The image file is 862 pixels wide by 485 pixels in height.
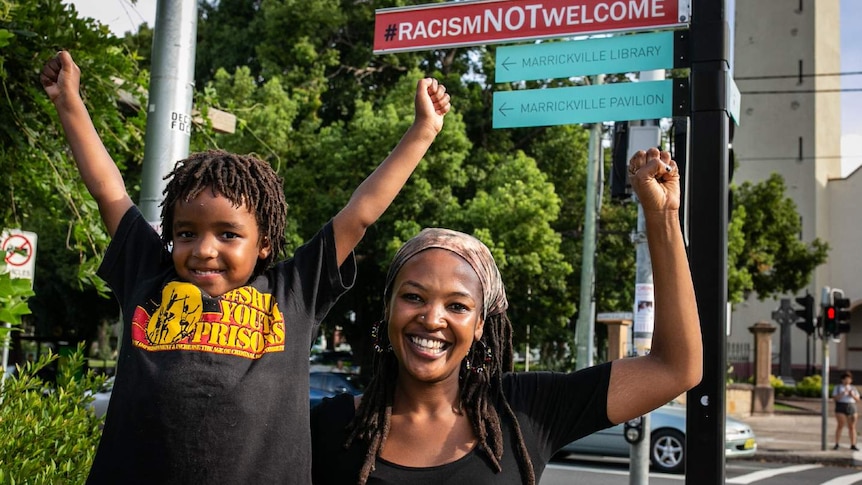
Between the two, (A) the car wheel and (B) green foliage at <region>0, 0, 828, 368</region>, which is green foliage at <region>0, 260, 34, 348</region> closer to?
(B) green foliage at <region>0, 0, 828, 368</region>

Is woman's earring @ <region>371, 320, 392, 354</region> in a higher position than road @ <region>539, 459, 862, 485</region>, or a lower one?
higher

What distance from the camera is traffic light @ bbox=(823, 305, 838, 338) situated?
17188mm

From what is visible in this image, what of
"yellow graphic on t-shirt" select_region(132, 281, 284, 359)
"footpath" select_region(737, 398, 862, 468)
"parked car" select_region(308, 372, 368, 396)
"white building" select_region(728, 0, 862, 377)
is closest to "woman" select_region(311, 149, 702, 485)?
"yellow graphic on t-shirt" select_region(132, 281, 284, 359)

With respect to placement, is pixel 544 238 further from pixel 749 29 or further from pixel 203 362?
pixel 749 29

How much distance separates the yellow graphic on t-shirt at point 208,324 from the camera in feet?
6.54

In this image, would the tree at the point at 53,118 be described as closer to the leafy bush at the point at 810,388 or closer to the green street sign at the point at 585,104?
the green street sign at the point at 585,104

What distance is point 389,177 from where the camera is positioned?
229cm

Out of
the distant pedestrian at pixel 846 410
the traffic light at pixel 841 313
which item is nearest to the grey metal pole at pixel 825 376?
the traffic light at pixel 841 313

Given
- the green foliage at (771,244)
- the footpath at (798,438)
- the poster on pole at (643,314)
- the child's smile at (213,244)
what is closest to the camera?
the child's smile at (213,244)

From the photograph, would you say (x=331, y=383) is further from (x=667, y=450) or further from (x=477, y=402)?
(x=477, y=402)

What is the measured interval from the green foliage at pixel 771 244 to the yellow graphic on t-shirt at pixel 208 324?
2601 centimetres

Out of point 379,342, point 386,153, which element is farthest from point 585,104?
point 386,153

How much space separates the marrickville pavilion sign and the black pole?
0.24 meters

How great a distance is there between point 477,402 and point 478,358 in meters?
0.16
